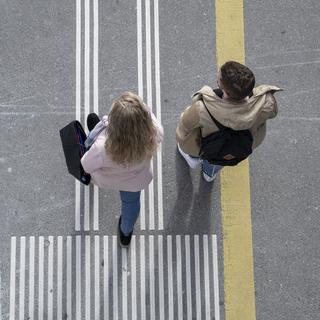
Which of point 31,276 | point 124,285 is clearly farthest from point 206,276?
point 31,276

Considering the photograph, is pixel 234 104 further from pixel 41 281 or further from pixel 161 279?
pixel 41 281

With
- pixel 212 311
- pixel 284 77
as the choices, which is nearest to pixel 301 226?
pixel 212 311

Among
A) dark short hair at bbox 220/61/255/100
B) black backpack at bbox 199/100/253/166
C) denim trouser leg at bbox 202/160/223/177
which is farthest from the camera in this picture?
denim trouser leg at bbox 202/160/223/177

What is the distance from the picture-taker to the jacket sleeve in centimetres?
355

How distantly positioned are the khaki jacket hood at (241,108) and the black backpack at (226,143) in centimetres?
9

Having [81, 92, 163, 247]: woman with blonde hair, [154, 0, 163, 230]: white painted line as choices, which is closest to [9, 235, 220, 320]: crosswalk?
[154, 0, 163, 230]: white painted line

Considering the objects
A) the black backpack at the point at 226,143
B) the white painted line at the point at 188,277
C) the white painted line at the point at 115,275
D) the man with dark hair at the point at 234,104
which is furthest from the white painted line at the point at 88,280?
the man with dark hair at the point at 234,104

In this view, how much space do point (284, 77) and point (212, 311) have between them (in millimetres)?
2320

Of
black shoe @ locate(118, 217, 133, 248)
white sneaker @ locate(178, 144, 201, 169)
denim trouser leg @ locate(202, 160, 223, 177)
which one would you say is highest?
white sneaker @ locate(178, 144, 201, 169)

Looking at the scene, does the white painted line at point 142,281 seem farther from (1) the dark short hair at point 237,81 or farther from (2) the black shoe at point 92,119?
(1) the dark short hair at point 237,81

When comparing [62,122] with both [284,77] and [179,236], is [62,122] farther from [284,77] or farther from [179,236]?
[284,77]

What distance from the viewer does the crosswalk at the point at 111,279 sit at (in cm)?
454

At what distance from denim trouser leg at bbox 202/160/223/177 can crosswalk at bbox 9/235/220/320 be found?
0.67m

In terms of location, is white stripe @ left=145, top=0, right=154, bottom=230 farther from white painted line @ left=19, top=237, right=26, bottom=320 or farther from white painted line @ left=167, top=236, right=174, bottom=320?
white painted line @ left=19, top=237, right=26, bottom=320
